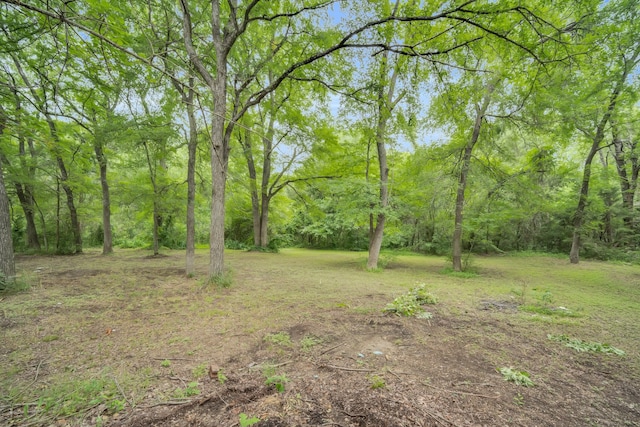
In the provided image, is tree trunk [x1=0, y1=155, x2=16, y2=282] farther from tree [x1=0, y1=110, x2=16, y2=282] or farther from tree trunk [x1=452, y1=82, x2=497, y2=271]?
tree trunk [x1=452, y1=82, x2=497, y2=271]

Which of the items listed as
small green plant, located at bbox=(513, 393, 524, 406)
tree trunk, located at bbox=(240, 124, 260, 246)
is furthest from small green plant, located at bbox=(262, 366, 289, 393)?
tree trunk, located at bbox=(240, 124, 260, 246)

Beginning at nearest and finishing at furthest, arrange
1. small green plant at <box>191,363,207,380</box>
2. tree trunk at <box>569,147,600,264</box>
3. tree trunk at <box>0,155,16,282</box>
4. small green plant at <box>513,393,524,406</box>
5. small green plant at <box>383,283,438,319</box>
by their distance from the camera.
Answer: small green plant at <box>513,393,524,406</box> < small green plant at <box>191,363,207,380</box> < small green plant at <box>383,283,438,319</box> < tree trunk at <box>0,155,16,282</box> < tree trunk at <box>569,147,600,264</box>

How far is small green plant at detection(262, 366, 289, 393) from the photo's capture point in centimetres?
204

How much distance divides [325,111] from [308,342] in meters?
9.41

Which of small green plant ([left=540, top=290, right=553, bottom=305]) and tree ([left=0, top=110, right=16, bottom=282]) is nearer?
tree ([left=0, top=110, right=16, bottom=282])

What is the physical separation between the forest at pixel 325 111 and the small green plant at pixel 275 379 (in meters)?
2.38

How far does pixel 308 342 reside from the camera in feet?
9.57

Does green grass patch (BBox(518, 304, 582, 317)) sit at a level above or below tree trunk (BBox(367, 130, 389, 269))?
below

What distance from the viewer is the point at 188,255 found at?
644 cm

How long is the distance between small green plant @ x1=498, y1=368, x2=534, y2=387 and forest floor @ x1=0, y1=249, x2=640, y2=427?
6cm

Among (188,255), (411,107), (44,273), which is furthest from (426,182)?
(44,273)

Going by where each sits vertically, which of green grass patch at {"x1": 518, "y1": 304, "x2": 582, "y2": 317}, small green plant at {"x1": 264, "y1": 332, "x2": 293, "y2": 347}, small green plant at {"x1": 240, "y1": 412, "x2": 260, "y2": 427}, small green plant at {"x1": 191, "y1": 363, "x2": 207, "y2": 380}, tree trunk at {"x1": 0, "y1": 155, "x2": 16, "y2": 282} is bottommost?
green grass patch at {"x1": 518, "y1": 304, "x2": 582, "y2": 317}

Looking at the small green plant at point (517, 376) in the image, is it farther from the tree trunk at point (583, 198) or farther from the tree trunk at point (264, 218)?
the tree trunk at point (264, 218)

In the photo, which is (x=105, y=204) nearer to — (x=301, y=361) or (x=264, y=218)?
(x=264, y=218)
